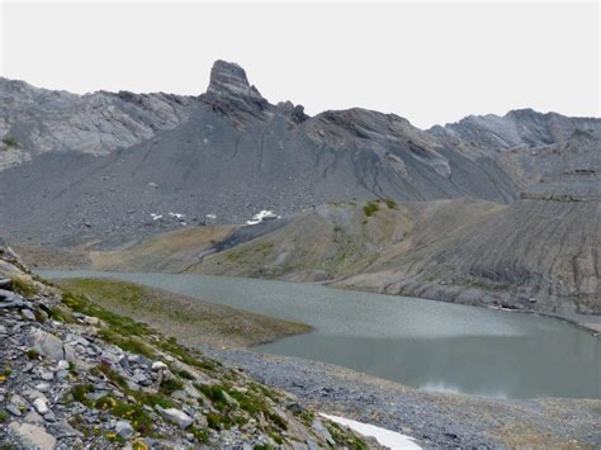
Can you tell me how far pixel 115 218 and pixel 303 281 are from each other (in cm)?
8307

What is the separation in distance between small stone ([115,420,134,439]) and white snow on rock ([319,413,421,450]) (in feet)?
40.8

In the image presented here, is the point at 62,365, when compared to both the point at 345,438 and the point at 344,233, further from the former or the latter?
the point at 344,233

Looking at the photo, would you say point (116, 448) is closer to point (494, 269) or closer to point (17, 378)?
point (17, 378)

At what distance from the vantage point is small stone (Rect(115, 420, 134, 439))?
425 inches

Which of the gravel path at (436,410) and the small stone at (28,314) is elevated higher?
the small stone at (28,314)

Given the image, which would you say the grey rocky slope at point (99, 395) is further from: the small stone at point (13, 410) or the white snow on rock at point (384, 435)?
the white snow on rock at point (384, 435)

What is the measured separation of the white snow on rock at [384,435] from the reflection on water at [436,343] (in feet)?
60.0

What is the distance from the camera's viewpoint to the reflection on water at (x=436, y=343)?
152ft

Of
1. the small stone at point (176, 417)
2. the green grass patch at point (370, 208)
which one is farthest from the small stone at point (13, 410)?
the green grass patch at point (370, 208)

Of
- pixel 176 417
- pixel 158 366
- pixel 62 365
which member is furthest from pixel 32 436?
pixel 158 366

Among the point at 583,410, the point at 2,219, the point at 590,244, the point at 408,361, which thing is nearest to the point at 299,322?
the point at 408,361

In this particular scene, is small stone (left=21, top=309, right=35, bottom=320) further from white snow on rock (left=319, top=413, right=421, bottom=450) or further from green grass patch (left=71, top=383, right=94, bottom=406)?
white snow on rock (left=319, top=413, right=421, bottom=450)

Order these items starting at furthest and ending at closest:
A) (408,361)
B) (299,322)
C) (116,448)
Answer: (299,322) < (408,361) < (116,448)

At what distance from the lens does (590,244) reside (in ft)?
339
